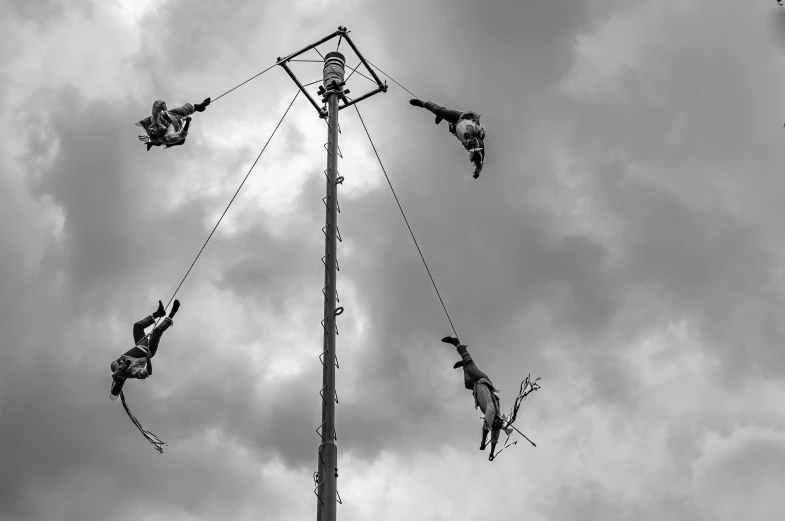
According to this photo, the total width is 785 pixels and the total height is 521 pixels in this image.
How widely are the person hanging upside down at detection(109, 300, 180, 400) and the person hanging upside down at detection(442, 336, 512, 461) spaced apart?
5817mm

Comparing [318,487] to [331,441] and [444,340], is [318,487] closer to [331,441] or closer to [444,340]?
[331,441]

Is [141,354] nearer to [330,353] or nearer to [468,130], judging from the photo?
[330,353]

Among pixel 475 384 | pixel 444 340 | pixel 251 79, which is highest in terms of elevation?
pixel 251 79

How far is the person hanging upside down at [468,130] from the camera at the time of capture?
55.7 ft

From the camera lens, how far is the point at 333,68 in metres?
16.7

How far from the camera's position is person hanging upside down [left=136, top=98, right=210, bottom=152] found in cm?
1767

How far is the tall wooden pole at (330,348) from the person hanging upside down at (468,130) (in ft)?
9.28

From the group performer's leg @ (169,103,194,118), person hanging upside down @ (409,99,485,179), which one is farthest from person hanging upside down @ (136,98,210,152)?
person hanging upside down @ (409,99,485,179)

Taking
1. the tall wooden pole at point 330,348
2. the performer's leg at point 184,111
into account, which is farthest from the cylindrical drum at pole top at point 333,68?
the performer's leg at point 184,111

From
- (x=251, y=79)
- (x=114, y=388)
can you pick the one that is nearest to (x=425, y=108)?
(x=251, y=79)

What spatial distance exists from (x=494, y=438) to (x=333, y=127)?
6608mm

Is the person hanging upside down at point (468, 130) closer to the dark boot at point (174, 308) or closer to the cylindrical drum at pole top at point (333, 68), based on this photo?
the cylindrical drum at pole top at point (333, 68)

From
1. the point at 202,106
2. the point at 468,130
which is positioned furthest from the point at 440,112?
the point at 202,106

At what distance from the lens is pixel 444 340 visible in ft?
51.0
